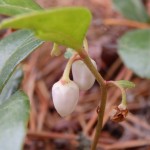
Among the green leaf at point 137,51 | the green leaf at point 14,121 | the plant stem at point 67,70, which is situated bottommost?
the green leaf at point 137,51

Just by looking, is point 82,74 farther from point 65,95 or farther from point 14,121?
point 14,121

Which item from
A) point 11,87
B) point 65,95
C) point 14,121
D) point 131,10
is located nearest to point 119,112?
point 65,95

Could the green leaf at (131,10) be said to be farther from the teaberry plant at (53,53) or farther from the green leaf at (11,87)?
the teaberry plant at (53,53)

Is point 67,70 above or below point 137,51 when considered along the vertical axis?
above

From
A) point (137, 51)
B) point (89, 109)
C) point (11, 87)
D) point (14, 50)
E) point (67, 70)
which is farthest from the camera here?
point (89, 109)

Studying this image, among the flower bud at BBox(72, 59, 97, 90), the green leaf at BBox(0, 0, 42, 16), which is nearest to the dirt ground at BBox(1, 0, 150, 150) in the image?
the flower bud at BBox(72, 59, 97, 90)

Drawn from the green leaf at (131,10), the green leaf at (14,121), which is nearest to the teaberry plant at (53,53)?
the green leaf at (14,121)

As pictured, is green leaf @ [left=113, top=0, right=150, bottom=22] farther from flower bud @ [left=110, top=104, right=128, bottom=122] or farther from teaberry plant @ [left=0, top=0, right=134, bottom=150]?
flower bud @ [left=110, top=104, right=128, bottom=122]

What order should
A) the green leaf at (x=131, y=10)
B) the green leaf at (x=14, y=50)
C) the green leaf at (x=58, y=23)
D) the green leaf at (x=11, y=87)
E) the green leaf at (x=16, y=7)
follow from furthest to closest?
1. the green leaf at (x=131, y=10)
2. the green leaf at (x=11, y=87)
3. the green leaf at (x=14, y=50)
4. the green leaf at (x=16, y=7)
5. the green leaf at (x=58, y=23)
